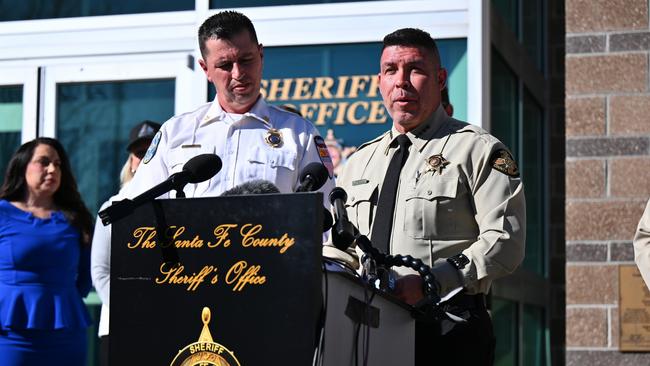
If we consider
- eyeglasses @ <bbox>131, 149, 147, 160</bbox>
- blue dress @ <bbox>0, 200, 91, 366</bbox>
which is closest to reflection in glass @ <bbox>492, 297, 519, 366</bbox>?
eyeglasses @ <bbox>131, 149, 147, 160</bbox>

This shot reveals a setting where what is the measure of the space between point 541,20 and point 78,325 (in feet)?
16.2

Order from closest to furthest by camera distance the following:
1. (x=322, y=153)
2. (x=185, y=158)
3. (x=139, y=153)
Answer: (x=185, y=158), (x=322, y=153), (x=139, y=153)

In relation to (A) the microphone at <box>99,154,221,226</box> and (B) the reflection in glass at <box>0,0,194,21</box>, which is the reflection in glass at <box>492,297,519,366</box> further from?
(A) the microphone at <box>99,154,221,226</box>

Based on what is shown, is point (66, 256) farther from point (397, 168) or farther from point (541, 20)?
point (541, 20)

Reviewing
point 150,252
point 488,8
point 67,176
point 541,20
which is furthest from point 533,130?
point 150,252

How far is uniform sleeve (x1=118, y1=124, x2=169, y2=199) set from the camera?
4.48 meters

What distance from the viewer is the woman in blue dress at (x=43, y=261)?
23.3ft

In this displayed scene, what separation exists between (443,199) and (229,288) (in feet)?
3.77

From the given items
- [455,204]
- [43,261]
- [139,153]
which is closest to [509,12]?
[139,153]

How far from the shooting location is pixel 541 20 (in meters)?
10.5

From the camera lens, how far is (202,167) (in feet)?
11.3

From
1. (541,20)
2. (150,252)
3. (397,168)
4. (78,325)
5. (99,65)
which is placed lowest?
(78,325)

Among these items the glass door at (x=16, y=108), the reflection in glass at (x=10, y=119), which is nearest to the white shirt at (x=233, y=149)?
the glass door at (x=16, y=108)

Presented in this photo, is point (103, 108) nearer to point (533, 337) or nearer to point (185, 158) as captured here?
point (533, 337)
